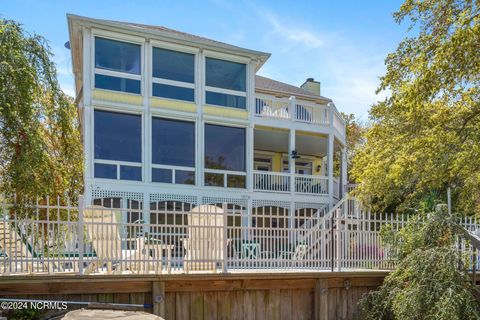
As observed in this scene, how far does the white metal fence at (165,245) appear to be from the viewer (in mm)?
6105

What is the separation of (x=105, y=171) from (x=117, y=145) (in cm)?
102

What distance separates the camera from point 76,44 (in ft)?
49.3

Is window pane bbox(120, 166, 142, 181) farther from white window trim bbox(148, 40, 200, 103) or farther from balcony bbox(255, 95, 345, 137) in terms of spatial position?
balcony bbox(255, 95, 345, 137)

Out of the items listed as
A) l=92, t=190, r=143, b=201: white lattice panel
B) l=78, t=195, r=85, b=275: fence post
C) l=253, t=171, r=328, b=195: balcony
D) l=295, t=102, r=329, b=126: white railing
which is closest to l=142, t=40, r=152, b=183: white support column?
l=92, t=190, r=143, b=201: white lattice panel

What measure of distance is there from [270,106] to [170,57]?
4717 mm

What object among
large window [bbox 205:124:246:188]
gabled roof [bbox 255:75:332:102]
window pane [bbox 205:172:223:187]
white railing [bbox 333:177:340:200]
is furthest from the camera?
white railing [bbox 333:177:340:200]

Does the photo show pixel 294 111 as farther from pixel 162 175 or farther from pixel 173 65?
pixel 162 175

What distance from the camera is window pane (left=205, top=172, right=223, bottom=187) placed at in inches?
586

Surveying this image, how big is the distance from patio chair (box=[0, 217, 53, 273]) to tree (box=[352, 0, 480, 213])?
23.6ft

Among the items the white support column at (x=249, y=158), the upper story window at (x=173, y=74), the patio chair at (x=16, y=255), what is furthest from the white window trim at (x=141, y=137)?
the patio chair at (x=16, y=255)

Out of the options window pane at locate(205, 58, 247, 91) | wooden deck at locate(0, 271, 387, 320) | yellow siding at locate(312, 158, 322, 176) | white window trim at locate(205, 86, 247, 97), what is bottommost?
wooden deck at locate(0, 271, 387, 320)

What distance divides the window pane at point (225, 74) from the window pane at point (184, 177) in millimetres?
3686

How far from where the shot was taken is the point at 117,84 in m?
13.8

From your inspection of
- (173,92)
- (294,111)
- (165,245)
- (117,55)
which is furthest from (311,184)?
(165,245)
